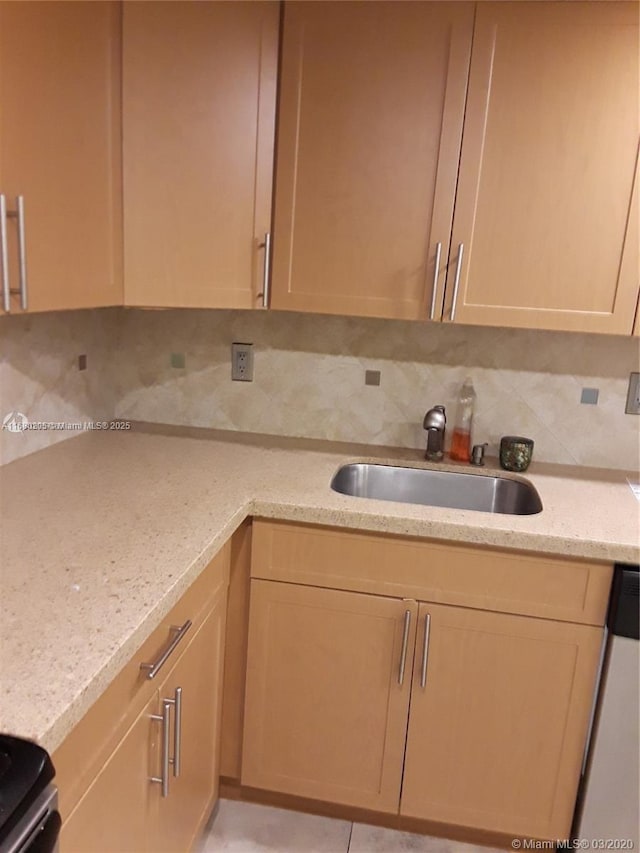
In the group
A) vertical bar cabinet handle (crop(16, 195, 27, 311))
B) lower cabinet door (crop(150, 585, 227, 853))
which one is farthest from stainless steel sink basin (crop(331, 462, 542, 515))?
vertical bar cabinet handle (crop(16, 195, 27, 311))

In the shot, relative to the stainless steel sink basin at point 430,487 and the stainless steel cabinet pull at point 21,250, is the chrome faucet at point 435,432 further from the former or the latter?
the stainless steel cabinet pull at point 21,250

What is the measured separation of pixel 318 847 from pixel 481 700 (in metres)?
0.60

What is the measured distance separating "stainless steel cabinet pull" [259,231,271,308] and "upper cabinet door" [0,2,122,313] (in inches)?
14.6

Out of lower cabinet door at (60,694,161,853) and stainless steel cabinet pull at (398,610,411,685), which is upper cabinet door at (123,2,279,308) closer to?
stainless steel cabinet pull at (398,610,411,685)

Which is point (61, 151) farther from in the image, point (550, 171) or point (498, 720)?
point (498, 720)

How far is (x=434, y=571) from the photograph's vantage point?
5.08 feet

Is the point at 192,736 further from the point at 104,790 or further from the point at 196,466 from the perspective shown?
the point at 196,466

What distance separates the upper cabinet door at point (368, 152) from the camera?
159cm

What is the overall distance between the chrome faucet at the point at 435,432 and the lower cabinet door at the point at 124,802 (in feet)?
3.52

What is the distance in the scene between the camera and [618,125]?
1.55 meters

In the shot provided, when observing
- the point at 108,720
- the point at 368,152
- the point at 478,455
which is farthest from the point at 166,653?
the point at 368,152

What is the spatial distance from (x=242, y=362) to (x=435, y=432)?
67 centimetres

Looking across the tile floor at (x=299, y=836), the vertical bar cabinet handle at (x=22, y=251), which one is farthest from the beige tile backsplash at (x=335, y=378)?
the tile floor at (x=299, y=836)

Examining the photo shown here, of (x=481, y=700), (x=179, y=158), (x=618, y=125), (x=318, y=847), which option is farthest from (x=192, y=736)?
(x=618, y=125)
